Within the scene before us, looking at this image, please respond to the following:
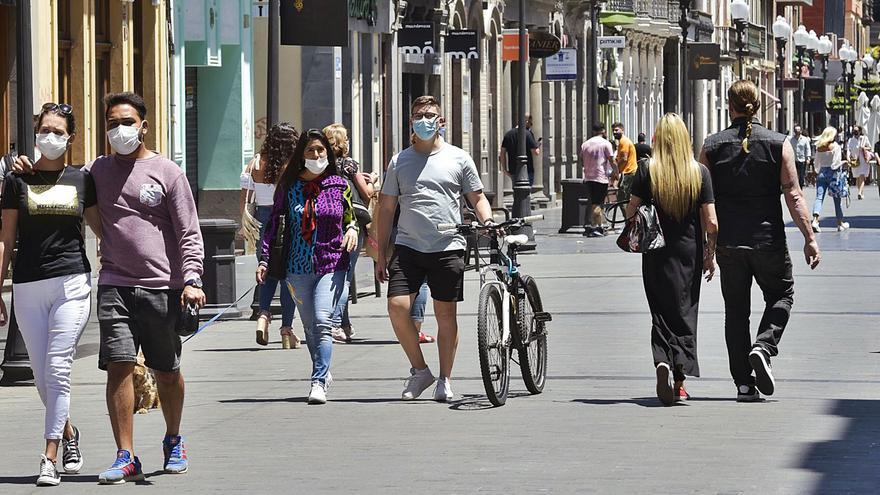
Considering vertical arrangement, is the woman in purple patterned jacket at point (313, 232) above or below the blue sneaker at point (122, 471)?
above

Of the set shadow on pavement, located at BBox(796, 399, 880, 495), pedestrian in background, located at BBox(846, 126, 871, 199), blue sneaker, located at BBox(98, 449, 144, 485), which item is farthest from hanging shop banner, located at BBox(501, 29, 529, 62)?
blue sneaker, located at BBox(98, 449, 144, 485)

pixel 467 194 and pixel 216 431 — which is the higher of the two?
pixel 467 194

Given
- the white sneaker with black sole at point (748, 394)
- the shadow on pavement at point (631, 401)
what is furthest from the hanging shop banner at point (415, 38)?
the white sneaker with black sole at point (748, 394)

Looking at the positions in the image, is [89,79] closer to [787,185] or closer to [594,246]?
[594,246]

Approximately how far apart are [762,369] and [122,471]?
160 inches

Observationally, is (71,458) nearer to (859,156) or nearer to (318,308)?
(318,308)

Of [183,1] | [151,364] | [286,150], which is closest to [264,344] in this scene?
[286,150]

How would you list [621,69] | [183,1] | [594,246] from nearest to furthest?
1. [183,1]
2. [594,246]
3. [621,69]

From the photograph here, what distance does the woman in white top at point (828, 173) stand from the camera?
109ft

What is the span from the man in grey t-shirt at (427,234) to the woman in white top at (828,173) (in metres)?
21.7

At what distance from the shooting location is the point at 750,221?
38.6 ft

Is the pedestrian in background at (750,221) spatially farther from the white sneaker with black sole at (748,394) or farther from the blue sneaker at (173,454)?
the blue sneaker at (173,454)

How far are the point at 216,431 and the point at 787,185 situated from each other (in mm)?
3422

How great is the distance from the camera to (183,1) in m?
26.9
